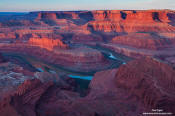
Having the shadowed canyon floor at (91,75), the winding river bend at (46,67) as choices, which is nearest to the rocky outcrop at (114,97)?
the shadowed canyon floor at (91,75)

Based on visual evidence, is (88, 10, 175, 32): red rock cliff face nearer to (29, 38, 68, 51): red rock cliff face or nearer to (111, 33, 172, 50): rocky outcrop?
(111, 33, 172, 50): rocky outcrop

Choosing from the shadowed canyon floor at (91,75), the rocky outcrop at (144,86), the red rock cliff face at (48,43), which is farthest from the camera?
the red rock cliff face at (48,43)

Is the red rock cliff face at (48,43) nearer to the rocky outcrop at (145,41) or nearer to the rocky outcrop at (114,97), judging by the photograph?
the rocky outcrop at (145,41)

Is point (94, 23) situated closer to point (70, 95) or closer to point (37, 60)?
point (37, 60)

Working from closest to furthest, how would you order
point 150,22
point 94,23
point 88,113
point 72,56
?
1. point 88,113
2. point 72,56
3. point 150,22
4. point 94,23

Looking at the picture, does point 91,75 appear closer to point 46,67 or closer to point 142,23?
point 46,67

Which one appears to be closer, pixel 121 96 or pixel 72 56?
pixel 121 96

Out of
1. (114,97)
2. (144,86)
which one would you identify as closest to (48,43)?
(114,97)

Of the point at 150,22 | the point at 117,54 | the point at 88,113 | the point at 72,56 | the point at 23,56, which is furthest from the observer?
the point at 150,22

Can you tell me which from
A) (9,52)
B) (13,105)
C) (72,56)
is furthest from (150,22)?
(13,105)
